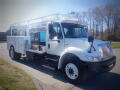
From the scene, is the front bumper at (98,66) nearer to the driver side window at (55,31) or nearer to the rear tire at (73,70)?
the rear tire at (73,70)

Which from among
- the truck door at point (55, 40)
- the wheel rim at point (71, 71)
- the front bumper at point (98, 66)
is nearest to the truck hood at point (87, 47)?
the front bumper at point (98, 66)

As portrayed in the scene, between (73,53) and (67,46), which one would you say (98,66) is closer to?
(73,53)

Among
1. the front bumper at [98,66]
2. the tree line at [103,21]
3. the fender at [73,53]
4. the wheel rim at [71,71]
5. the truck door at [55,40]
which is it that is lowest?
the wheel rim at [71,71]

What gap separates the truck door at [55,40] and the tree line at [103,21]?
3.81ft

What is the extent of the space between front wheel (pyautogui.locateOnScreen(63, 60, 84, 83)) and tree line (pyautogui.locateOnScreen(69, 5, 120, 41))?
1970 millimetres

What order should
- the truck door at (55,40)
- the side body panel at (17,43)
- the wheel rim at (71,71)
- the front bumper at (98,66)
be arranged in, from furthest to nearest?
the side body panel at (17,43) < the truck door at (55,40) < the wheel rim at (71,71) < the front bumper at (98,66)

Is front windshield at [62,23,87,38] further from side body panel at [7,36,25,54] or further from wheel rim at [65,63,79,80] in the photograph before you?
side body panel at [7,36,25,54]

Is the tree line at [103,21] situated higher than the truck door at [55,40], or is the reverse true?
the tree line at [103,21]

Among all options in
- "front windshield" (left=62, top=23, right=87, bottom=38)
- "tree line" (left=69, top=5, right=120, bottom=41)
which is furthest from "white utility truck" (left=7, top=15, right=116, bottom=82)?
"tree line" (left=69, top=5, right=120, bottom=41)

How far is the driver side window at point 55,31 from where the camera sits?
16.4ft

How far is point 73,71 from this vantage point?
4273mm

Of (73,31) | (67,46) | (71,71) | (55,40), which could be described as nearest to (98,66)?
(71,71)

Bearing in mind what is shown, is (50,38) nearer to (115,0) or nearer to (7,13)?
(7,13)

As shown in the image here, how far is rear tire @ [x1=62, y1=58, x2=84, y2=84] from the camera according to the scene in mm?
4026
